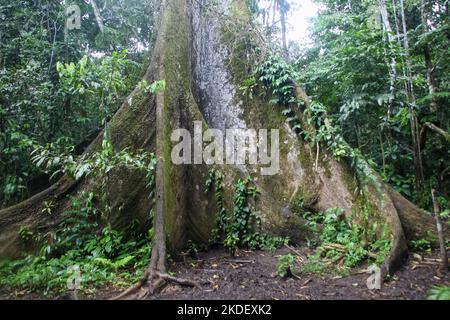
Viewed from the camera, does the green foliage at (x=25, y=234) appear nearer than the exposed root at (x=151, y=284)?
No

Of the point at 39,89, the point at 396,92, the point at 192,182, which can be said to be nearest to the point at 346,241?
the point at 192,182

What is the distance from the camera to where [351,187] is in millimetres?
4512

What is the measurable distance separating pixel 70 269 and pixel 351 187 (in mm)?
3672

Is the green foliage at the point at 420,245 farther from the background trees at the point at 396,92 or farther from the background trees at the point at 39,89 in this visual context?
the background trees at the point at 39,89

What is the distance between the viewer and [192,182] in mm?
4777

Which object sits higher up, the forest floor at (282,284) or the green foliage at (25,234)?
the green foliage at (25,234)

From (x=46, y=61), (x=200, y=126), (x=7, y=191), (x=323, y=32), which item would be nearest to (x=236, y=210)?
(x=200, y=126)

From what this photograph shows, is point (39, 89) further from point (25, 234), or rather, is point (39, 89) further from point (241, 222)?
point (241, 222)

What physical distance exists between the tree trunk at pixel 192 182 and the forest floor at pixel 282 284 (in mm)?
206

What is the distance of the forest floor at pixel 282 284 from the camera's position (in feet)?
9.69

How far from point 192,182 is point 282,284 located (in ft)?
6.76

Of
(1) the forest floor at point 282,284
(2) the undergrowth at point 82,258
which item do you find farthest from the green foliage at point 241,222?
(2) the undergrowth at point 82,258

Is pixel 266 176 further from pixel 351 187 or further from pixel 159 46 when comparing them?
pixel 159 46

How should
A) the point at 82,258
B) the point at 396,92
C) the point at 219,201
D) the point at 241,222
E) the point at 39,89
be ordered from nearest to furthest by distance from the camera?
the point at 82,258 → the point at 241,222 → the point at 219,201 → the point at 396,92 → the point at 39,89
